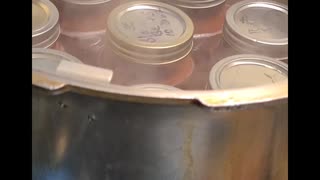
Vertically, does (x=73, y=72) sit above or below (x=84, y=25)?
above

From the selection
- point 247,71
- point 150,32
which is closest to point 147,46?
point 150,32

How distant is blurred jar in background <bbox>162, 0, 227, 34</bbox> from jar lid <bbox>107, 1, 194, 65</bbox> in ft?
0.11

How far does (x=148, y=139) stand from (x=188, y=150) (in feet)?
0.20

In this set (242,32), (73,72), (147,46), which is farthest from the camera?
(242,32)

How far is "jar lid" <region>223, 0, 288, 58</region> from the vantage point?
1.12m

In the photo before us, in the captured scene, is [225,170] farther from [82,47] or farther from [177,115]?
[82,47]

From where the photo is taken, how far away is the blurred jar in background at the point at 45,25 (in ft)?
3.44

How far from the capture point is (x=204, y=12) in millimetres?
1200

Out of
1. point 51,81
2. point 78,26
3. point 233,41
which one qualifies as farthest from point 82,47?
point 51,81

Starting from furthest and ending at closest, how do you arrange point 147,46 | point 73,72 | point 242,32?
1. point 242,32
2. point 147,46
3. point 73,72

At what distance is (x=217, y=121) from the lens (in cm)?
80

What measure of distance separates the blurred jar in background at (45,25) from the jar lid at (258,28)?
32 centimetres

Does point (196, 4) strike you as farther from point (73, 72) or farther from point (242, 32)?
point (73, 72)
